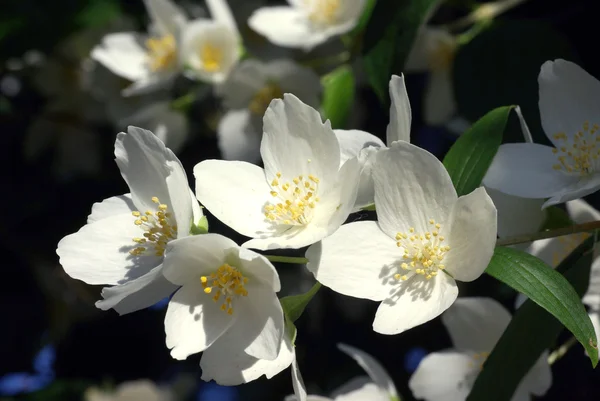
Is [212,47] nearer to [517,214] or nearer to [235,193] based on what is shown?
[235,193]

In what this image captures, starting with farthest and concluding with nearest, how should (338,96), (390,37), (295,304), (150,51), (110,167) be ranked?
(110,167) < (150,51) < (338,96) < (390,37) < (295,304)

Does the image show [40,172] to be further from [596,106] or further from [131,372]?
[596,106]

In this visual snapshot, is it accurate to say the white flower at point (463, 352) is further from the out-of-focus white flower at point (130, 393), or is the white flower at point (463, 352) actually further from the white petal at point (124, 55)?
the out-of-focus white flower at point (130, 393)

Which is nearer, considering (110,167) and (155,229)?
(155,229)

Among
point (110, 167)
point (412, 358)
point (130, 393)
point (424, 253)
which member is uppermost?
point (424, 253)

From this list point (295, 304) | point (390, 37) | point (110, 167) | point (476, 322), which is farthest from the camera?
point (110, 167)

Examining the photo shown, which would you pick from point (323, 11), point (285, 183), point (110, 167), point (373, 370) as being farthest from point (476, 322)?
point (110, 167)

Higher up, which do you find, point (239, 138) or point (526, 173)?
point (526, 173)

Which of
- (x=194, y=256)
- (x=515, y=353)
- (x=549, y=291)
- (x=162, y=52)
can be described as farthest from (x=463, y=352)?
A: (x=162, y=52)
